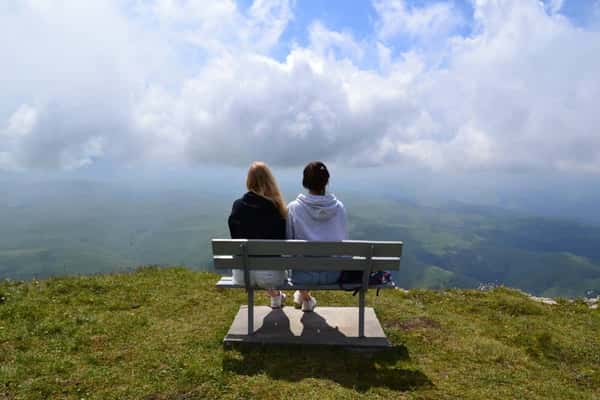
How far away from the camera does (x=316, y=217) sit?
694 centimetres

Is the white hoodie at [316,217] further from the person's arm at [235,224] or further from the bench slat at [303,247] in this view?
the person's arm at [235,224]

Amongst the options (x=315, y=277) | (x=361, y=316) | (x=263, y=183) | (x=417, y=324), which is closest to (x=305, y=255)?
(x=315, y=277)

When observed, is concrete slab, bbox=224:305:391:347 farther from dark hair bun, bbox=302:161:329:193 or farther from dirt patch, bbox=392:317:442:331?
dark hair bun, bbox=302:161:329:193

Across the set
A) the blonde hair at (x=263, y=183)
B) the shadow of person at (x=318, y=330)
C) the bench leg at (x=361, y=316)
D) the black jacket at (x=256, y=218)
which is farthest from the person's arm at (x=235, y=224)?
the bench leg at (x=361, y=316)

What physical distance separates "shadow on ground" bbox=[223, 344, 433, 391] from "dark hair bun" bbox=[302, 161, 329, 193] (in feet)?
8.84

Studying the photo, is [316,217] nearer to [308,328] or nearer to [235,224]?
[235,224]

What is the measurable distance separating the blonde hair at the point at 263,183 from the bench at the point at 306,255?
2.74 ft

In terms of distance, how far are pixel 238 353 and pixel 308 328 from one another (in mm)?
1532

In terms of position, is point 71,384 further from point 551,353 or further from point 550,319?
point 550,319

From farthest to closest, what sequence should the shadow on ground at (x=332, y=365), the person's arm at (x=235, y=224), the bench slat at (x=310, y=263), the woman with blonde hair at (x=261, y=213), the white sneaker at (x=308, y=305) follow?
the white sneaker at (x=308, y=305)
the person's arm at (x=235, y=224)
the woman with blonde hair at (x=261, y=213)
the bench slat at (x=310, y=263)
the shadow on ground at (x=332, y=365)

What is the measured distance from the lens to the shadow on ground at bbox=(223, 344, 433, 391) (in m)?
5.82

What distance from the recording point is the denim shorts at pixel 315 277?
6.93 meters

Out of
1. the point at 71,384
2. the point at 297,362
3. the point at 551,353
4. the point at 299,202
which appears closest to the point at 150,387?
the point at 71,384

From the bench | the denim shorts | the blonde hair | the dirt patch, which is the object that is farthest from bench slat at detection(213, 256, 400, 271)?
the dirt patch
